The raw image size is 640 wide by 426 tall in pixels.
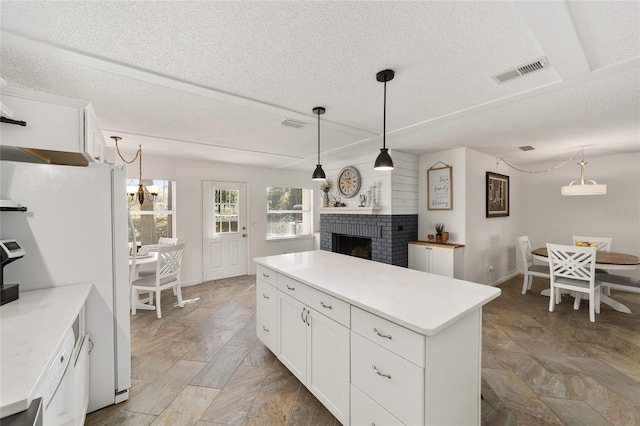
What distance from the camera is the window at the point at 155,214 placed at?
4609 millimetres

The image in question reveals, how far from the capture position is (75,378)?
1350mm

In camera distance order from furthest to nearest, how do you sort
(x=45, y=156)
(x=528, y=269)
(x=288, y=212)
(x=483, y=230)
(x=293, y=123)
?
(x=288, y=212) → (x=483, y=230) → (x=528, y=269) → (x=293, y=123) → (x=45, y=156)

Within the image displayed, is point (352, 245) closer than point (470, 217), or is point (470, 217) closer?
point (470, 217)

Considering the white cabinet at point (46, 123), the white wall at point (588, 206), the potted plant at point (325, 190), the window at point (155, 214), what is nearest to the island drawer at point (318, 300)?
the white cabinet at point (46, 123)

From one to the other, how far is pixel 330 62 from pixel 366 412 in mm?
2151

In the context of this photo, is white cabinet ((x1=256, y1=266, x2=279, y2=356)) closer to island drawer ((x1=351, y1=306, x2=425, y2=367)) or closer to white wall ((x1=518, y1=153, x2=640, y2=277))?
island drawer ((x1=351, y1=306, x2=425, y2=367))

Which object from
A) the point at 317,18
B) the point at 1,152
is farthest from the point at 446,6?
the point at 1,152

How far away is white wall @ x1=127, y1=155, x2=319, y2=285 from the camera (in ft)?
15.7

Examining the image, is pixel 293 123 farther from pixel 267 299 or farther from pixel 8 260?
pixel 8 260

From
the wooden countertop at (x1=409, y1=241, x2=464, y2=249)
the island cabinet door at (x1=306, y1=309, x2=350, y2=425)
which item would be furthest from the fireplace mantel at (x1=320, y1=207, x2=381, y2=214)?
the island cabinet door at (x1=306, y1=309, x2=350, y2=425)

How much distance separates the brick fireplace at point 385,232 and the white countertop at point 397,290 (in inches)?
73.6

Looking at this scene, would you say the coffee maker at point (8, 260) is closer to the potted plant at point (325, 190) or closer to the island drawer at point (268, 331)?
the island drawer at point (268, 331)

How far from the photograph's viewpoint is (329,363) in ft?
5.63

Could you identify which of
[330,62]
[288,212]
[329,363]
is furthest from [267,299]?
[288,212]
